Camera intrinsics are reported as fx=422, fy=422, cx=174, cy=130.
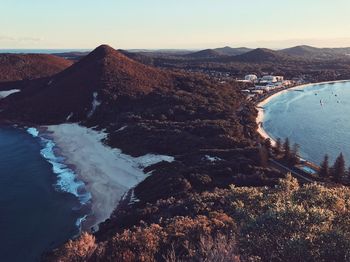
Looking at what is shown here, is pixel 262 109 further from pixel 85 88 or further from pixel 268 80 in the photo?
pixel 268 80

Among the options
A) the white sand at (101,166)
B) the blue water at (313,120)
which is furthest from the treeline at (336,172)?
the white sand at (101,166)

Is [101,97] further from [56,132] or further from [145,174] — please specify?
[145,174]

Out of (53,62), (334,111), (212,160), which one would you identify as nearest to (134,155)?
(212,160)

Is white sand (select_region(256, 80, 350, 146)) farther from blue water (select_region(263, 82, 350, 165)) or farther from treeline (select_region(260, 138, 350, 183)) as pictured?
treeline (select_region(260, 138, 350, 183))

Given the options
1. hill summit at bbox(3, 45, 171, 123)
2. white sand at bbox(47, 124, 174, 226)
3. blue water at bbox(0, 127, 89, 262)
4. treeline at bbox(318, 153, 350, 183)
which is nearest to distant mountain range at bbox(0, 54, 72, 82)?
hill summit at bbox(3, 45, 171, 123)

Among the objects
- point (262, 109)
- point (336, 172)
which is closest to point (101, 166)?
point (336, 172)

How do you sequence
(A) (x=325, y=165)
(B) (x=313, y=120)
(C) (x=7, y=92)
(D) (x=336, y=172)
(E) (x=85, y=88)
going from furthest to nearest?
(C) (x=7, y=92), (B) (x=313, y=120), (E) (x=85, y=88), (A) (x=325, y=165), (D) (x=336, y=172)

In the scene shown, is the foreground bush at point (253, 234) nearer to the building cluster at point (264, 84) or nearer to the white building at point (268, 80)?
the building cluster at point (264, 84)
